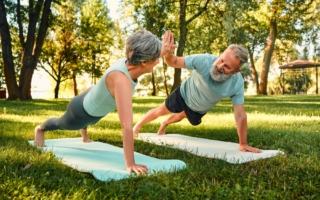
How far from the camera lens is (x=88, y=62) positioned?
2991cm

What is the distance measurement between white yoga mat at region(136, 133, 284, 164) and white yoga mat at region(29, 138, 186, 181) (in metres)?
0.59

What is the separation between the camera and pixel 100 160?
330cm

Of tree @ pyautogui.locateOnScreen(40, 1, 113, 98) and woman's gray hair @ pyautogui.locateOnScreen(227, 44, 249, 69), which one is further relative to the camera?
tree @ pyautogui.locateOnScreen(40, 1, 113, 98)

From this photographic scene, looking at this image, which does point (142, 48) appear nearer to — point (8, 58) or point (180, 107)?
point (180, 107)

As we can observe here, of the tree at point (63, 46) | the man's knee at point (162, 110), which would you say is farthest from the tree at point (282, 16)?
the man's knee at point (162, 110)

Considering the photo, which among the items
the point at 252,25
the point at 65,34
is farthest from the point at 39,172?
the point at 65,34

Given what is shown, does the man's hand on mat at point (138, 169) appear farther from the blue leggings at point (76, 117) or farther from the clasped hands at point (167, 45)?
the clasped hands at point (167, 45)

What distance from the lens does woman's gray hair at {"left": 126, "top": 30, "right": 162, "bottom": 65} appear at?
2854 mm

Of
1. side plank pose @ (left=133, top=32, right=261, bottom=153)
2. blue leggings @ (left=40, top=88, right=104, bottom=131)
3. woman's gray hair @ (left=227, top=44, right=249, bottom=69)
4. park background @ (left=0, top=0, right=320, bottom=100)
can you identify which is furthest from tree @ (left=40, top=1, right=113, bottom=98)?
woman's gray hair @ (left=227, top=44, right=249, bottom=69)

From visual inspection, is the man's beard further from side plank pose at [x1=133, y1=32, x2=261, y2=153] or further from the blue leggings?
the blue leggings

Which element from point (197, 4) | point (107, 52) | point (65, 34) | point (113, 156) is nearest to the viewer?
point (113, 156)

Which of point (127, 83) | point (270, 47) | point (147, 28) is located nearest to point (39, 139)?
point (127, 83)

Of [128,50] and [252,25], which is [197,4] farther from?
[128,50]

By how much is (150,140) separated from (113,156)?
112 cm
